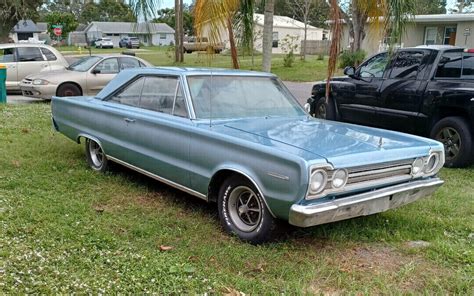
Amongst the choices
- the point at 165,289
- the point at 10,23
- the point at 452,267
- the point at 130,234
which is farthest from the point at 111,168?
the point at 10,23

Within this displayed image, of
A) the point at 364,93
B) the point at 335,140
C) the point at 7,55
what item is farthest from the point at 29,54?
the point at 335,140

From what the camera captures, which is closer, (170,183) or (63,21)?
(170,183)

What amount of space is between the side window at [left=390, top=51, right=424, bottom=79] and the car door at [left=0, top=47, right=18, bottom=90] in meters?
11.3

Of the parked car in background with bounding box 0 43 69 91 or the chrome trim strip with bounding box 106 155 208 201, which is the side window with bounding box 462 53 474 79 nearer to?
the chrome trim strip with bounding box 106 155 208 201

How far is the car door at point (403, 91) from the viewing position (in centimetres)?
777

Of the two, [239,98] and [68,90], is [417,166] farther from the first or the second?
[68,90]

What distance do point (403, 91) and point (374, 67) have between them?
3.17 ft

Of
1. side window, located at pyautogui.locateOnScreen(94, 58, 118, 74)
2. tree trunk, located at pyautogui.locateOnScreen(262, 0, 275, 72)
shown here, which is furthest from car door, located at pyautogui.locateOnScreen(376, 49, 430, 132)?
side window, located at pyautogui.locateOnScreen(94, 58, 118, 74)

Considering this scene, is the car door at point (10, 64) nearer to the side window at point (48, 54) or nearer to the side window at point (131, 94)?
the side window at point (48, 54)

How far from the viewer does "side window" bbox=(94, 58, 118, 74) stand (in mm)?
13625

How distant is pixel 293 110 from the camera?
18.1 ft

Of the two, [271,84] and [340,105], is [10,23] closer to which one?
[340,105]

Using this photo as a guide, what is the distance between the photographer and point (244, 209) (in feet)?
14.3

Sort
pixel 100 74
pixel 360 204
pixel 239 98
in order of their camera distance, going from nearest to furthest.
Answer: pixel 360 204
pixel 239 98
pixel 100 74
